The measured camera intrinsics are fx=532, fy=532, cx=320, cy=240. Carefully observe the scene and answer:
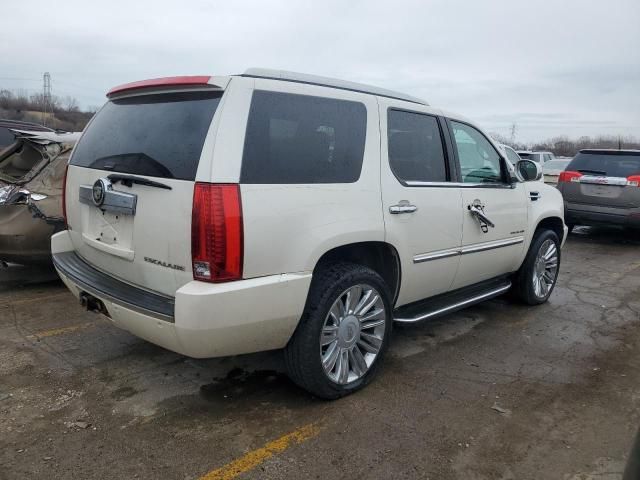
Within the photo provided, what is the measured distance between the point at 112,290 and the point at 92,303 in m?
0.24

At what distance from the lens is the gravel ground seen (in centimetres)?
271

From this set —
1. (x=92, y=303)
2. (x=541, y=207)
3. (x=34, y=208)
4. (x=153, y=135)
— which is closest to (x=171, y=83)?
(x=153, y=135)

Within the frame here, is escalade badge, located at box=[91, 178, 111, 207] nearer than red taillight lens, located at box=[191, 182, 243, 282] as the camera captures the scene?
No

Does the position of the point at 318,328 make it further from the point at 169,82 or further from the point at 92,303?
the point at 169,82

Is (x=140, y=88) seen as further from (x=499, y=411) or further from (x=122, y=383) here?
(x=499, y=411)

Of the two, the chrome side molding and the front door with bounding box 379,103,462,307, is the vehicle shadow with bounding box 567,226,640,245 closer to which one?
the chrome side molding

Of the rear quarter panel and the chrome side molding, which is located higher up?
the rear quarter panel

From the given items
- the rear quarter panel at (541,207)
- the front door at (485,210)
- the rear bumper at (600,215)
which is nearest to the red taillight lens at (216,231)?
the front door at (485,210)

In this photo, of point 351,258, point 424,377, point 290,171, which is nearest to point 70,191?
point 290,171

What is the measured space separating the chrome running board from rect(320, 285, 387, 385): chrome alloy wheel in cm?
30

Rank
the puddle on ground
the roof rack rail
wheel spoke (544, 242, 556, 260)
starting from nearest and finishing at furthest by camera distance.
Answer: the roof rack rail
the puddle on ground
wheel spoke (544, 242, 556, 260)

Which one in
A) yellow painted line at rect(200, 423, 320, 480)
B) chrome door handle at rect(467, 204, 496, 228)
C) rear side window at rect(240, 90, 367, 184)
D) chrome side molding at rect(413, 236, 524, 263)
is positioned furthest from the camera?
chrome door handle at rect(467, 204, 496, 228)

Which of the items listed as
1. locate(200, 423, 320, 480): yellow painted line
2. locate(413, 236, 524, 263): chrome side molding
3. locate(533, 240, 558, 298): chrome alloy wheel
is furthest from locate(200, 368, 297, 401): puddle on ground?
locate(533, 240, 558, 298): chrome alloy wheel

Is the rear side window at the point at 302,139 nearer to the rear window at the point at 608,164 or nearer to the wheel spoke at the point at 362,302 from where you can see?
the wheel spoke at the point at 362,302
